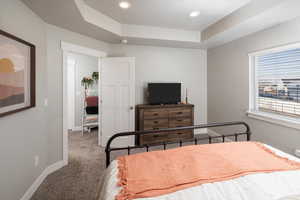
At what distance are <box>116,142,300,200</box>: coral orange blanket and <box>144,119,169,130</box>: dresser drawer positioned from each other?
1.99m

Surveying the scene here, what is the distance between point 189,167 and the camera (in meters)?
1.30

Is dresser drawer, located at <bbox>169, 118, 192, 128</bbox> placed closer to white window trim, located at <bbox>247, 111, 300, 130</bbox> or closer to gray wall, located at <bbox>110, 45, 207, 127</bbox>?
gray wall, located at <bbox>110, 45, 207, 127</bbox>

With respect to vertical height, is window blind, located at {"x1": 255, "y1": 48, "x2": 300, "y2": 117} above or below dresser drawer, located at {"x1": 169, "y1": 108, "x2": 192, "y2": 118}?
above

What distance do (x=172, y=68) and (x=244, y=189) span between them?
140 inches

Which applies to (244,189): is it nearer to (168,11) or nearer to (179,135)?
(168,11)

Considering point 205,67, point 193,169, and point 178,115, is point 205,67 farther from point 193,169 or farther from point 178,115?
point 193,169

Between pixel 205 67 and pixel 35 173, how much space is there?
4337 mm

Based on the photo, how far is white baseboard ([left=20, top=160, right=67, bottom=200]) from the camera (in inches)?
77.1

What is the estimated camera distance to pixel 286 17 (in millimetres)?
2318

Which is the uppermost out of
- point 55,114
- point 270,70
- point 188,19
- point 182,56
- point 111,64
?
point 188,19

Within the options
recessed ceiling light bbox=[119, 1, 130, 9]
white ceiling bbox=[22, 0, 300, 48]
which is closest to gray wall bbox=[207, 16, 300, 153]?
white ceiling bbox=[22, 0, 300, 48]

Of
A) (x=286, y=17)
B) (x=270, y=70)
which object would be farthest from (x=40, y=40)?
(x=270, y=70)

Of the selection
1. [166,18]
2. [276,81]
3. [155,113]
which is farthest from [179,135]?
[166,18]

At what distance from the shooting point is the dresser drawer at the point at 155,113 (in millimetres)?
3644
